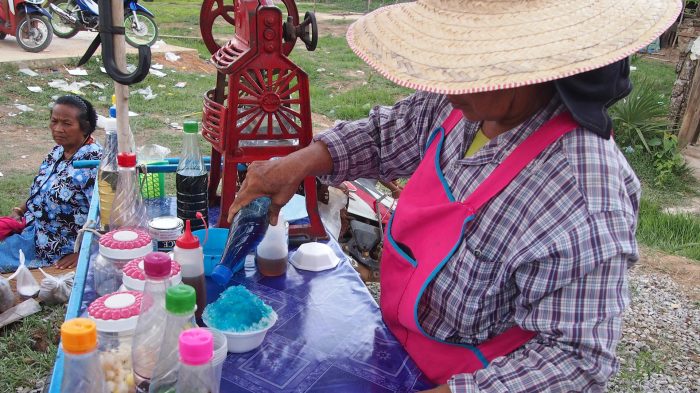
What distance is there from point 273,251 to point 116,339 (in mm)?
688

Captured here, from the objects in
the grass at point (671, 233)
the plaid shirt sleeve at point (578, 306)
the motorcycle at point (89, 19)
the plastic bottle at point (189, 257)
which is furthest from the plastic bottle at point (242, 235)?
the motorcycle at point (89, 19)

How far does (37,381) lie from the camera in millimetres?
2572

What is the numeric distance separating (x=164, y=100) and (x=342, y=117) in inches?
88.1

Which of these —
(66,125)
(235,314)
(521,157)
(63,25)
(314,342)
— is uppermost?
(521,157)

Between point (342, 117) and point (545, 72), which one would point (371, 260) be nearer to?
point (545, 72)

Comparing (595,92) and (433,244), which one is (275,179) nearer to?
(433,244)

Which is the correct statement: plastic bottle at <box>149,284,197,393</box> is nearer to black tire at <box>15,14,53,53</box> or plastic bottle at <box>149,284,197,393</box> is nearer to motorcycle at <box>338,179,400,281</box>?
motorcycle at <box>338,179,400,281</box>

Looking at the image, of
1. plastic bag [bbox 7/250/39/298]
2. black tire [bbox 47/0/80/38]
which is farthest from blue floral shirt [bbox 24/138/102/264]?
black tire [bbox 47/0/80/38]

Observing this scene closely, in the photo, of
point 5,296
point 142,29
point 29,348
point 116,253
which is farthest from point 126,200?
point 142,29

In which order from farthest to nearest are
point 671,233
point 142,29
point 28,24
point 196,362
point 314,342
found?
point 142,29
point 28,24
point 671,233
point 314,342
point 196,362

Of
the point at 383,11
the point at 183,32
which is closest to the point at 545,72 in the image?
the point at 383,11

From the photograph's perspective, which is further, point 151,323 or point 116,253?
point 116,253

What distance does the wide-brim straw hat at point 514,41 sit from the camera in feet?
3.39

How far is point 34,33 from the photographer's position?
8.37m
